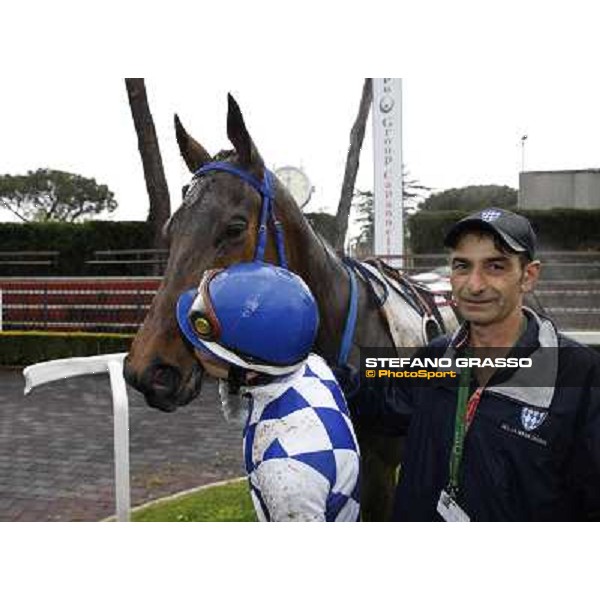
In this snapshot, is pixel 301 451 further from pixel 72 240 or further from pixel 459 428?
pixel 72 240

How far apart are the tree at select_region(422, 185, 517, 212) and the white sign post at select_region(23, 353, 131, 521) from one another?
174 cm

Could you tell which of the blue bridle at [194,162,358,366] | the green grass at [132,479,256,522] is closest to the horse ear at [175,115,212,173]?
the blue bridle at [194,162,358,366]

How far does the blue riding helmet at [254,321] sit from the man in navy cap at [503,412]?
0.40m

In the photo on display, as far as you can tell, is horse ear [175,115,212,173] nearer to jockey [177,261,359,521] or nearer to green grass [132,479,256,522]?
jockey [177,261,359,521]

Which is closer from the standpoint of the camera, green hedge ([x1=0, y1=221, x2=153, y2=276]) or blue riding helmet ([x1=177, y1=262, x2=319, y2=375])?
blue riding helmet ([x1=177, y1=262, x2=319, y2=375])

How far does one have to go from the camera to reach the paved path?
4188 millimetres

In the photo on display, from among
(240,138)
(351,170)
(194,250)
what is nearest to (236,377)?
(194,250)

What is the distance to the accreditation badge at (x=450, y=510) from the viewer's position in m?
1.46

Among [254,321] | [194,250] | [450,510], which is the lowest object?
[450,510]

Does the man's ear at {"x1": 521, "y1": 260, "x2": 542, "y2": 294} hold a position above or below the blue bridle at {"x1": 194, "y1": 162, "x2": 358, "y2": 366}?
below

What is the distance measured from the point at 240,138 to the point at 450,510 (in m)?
1.17

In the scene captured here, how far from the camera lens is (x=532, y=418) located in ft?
4.40

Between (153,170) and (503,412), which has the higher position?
(153,170)

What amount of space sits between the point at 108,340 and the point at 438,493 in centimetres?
671
